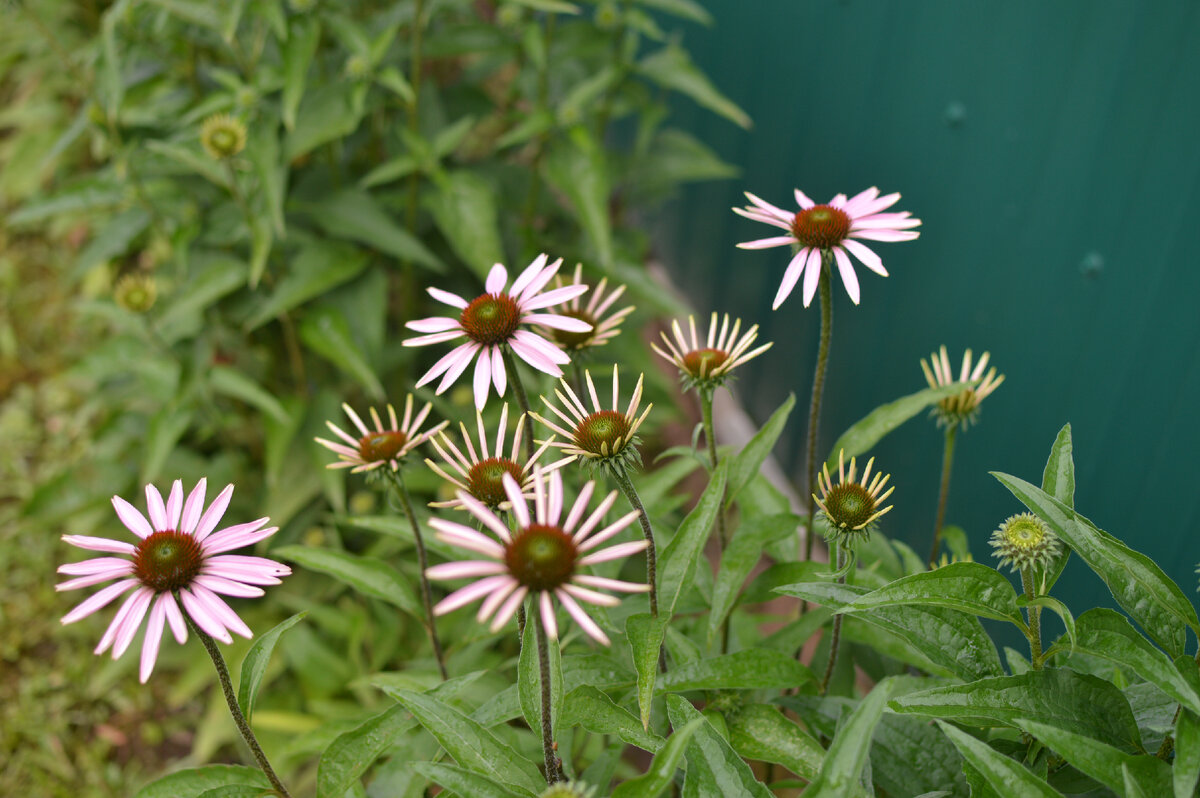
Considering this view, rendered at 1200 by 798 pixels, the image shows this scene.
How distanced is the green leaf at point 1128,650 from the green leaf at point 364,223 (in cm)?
130

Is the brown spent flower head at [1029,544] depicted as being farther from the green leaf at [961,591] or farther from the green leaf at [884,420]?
the green leaf at [884,420]

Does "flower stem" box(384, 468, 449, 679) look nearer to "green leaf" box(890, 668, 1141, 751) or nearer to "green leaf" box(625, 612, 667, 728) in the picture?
"green leaf" box(625, 612, 667, 728)

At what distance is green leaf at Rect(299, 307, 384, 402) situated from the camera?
5.72 feet

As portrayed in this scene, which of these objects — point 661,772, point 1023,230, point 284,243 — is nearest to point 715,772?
point 661,772

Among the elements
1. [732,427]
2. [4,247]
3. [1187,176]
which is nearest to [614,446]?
[1187,176]

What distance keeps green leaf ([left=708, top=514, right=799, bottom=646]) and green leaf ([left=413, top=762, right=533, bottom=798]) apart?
33 cm

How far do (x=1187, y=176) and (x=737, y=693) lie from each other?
100 cm

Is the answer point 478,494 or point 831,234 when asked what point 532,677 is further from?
point 831,234

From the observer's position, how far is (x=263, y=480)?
212cm

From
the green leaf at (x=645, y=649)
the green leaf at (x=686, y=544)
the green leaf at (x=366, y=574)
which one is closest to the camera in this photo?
the green leaf at (x=645, y=649)

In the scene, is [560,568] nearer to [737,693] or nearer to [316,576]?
[737,693]

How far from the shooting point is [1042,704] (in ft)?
2.75

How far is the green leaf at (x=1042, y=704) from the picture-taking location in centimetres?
81

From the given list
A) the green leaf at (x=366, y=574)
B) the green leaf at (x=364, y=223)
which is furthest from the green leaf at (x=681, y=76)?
the green leaf at (x=366, y=574)
